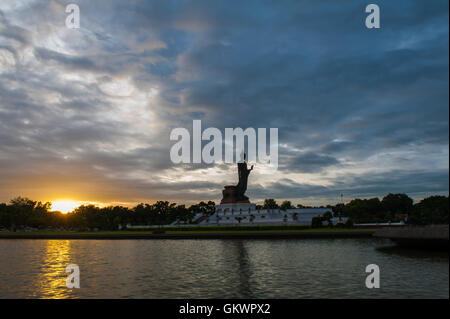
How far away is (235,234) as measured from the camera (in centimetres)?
4716

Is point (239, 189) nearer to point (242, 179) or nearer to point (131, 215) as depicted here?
point (242, 179)

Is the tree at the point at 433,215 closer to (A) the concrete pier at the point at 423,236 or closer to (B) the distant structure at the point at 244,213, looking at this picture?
(B) the distant structure at the point at 244,213

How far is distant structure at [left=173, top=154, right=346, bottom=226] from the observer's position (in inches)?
2741

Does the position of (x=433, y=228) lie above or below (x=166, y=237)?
above

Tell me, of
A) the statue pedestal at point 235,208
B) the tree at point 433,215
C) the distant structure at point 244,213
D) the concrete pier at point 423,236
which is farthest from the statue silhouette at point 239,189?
the concrete pier at point 423,236

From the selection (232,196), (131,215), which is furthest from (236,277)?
(131,215)

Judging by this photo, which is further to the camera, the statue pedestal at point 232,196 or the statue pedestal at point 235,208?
the statue pedestal at point 232,196

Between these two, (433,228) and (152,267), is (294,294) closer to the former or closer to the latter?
(152,267)

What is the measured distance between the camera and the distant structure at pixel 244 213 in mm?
69625

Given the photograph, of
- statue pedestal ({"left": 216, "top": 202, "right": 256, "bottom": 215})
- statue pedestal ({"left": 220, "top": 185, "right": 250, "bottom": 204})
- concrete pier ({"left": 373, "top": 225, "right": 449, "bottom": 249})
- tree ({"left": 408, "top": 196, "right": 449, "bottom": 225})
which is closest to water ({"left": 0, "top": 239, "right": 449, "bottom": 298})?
concrete pier ({"left": 373, "top": 225, "right": 449, "bottom": 249})

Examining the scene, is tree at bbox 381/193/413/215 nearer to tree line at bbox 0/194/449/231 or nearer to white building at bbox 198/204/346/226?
tree line at bbox 0/194/449/231

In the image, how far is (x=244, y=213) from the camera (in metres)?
79.3

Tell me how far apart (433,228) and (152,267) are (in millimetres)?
19567
